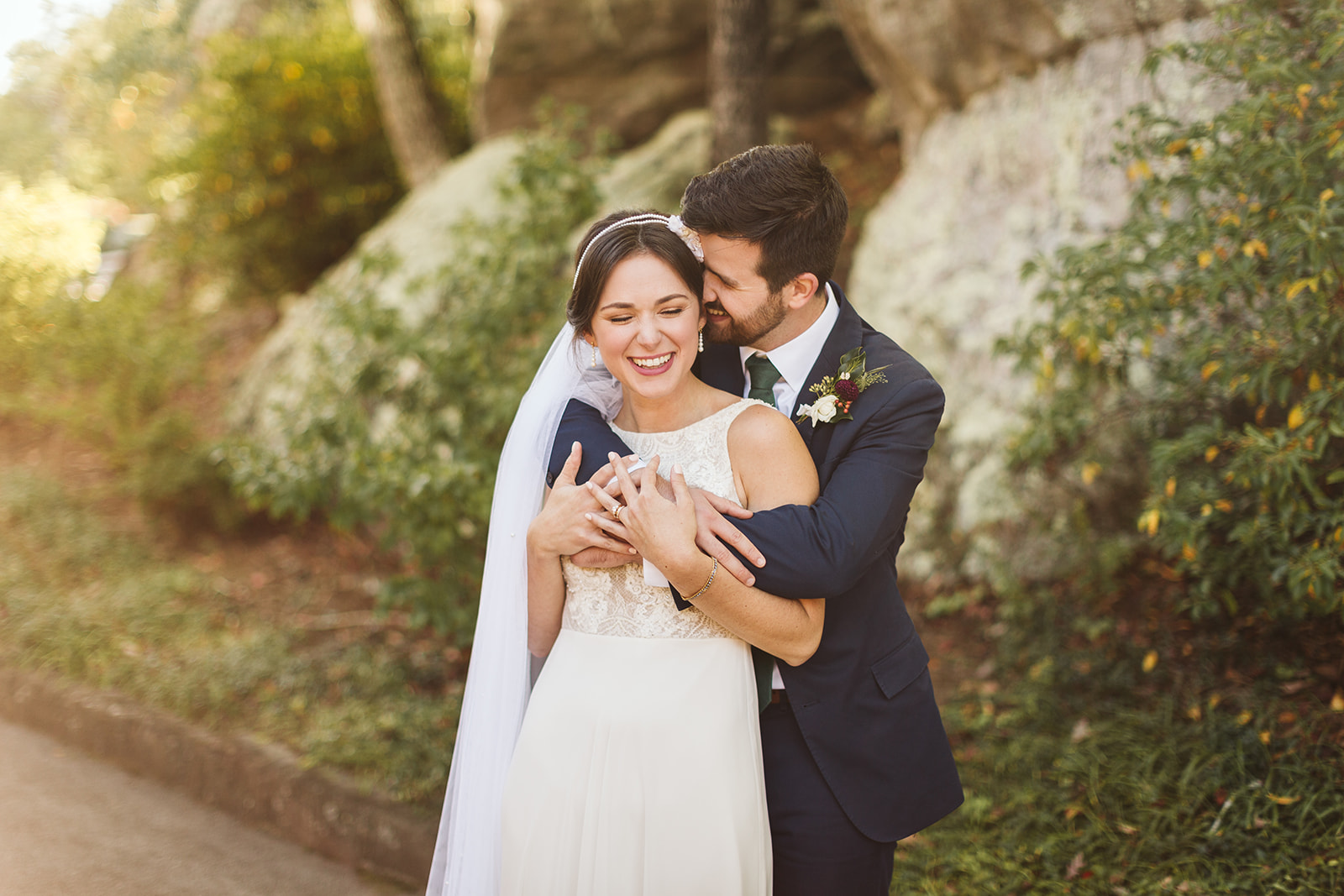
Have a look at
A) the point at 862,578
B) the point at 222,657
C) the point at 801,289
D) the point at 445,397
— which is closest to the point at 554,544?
the point at 862,578

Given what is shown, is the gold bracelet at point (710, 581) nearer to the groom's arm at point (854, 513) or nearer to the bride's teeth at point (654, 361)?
the groom's arm at point (854, 513)

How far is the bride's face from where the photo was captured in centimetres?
214

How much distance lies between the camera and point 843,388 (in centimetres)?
208

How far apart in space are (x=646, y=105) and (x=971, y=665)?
620 cm

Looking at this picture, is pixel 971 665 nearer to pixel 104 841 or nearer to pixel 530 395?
pixel 530 395

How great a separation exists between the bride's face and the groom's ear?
0.76 feet

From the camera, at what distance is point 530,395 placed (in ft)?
8.03

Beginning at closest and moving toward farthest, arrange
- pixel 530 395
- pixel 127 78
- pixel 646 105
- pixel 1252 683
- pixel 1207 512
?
pixel 530 395
pixel 1207 512
pixel 1252 683
pixel 646 105
pixel 127 78

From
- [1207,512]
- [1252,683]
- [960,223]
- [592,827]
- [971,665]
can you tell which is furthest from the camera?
[960,223]

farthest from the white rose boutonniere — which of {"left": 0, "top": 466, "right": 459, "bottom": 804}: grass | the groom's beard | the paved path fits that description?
the paved path

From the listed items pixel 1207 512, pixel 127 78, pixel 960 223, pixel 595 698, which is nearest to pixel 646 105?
pixel 960 223

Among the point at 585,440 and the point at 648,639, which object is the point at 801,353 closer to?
the point at 585,440

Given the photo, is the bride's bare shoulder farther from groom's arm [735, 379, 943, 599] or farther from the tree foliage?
the tree foliage

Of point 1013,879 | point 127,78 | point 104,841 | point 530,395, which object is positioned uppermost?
point 127,78
